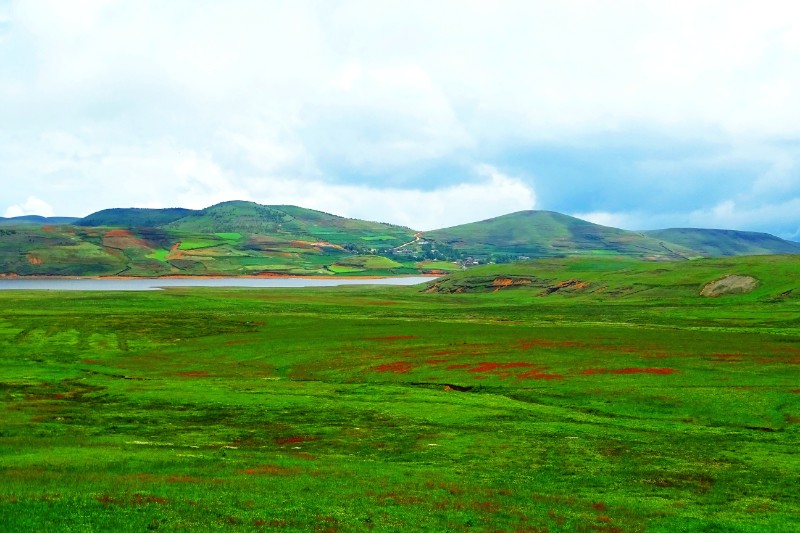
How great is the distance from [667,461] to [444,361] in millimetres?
47288

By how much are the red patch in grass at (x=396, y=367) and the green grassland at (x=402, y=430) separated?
0.52 meters

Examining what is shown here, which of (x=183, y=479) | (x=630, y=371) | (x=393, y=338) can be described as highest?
(x=393, y=338)

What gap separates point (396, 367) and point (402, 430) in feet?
113

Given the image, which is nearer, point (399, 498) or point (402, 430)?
point (399, 498)

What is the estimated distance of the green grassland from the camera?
103 ft

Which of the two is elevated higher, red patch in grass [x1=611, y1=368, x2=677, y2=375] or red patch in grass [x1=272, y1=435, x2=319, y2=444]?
red patch in grass [x1=611, y1=368, x2=677, y2=375]

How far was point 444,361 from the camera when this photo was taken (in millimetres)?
90438

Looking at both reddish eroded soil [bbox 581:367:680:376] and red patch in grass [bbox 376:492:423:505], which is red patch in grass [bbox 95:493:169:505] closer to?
red patch in grass [bbox 376:492:423:505]

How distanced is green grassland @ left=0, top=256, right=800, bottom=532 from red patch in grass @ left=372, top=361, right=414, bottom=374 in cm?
52

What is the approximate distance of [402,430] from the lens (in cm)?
5381

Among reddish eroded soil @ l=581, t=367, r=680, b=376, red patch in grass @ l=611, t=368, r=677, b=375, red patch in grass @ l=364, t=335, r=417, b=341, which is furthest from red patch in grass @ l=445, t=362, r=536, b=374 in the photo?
red patch in grass @ l=364, t=335, r=417, b=341

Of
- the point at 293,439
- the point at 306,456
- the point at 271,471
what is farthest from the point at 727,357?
the point at 271,471

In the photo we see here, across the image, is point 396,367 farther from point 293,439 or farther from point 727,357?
point 727,357

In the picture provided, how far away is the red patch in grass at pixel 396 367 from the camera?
284ft
